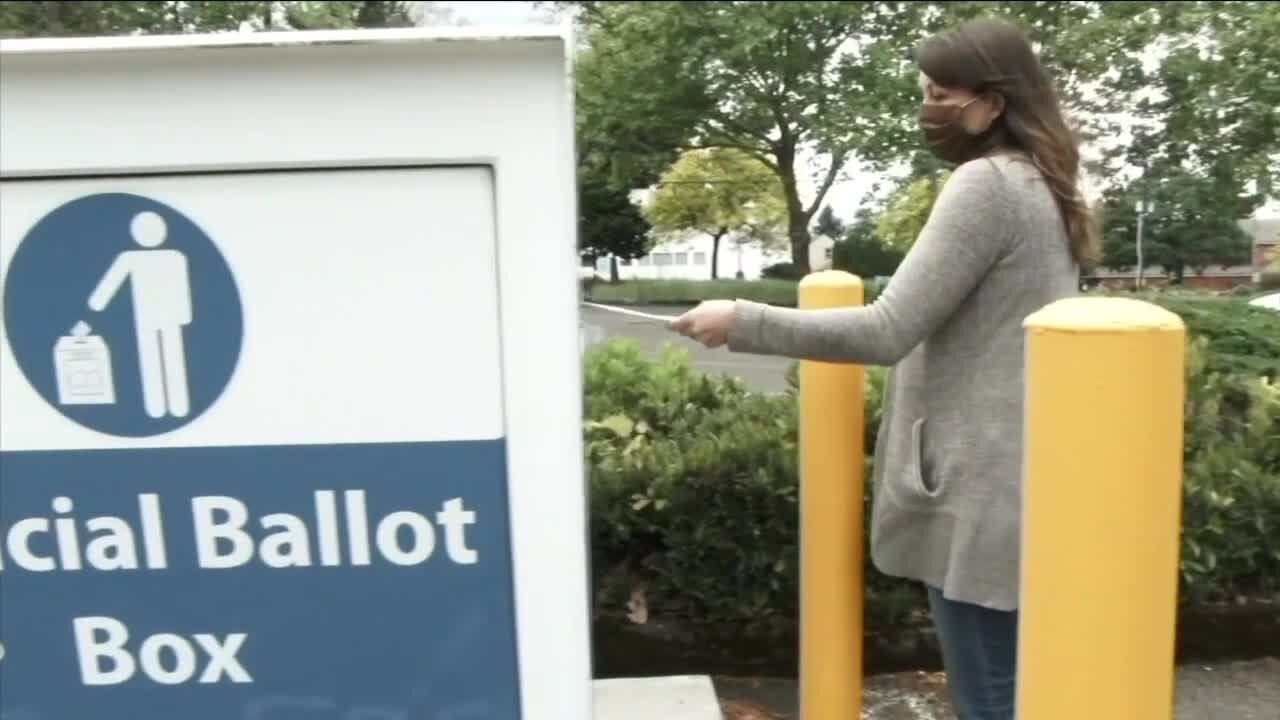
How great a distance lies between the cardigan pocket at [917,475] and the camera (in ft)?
6.01

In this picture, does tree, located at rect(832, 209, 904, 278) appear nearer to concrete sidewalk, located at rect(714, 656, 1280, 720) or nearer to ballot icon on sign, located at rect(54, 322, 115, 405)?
concrete sidewalk, located at rect(714, 656, 1280, 720)

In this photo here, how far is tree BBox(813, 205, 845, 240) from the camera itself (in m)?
4.14

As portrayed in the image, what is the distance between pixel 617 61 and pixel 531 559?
19.9 ft

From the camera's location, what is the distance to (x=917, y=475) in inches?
72.6

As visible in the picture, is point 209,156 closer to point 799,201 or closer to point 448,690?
point 448,690

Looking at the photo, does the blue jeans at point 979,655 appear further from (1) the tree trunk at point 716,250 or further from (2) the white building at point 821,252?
(2) the white building at point 821,252

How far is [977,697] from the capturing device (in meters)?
1.92

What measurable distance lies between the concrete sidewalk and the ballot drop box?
2.15 m

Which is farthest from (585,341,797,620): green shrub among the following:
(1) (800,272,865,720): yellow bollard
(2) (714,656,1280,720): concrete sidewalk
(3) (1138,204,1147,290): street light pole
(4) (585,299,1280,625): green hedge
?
(3) (1138,204,1147,290): street light pole

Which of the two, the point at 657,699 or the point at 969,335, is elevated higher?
the point at 969,335

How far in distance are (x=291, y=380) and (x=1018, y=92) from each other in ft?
4.18

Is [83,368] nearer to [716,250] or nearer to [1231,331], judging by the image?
[716,250]

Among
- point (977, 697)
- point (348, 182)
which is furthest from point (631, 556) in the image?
point (348, 182)

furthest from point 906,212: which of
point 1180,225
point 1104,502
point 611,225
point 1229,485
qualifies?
point 1104,502
